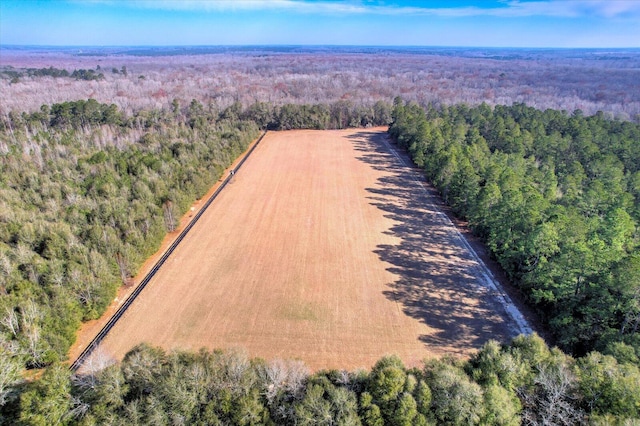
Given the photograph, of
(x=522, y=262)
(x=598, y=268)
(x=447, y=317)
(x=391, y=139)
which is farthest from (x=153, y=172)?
(x=391, y=139)

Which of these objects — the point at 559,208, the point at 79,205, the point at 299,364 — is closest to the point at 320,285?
the point at 299,364

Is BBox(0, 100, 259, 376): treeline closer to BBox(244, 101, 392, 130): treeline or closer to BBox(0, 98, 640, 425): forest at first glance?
BBox(0, 98, 640, 425): forest

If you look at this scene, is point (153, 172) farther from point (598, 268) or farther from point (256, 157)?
point (598, 268)

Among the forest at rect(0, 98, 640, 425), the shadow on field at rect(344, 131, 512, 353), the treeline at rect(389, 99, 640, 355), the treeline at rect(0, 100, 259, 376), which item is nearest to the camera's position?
the forest at rect(0, 98, 640, 425)

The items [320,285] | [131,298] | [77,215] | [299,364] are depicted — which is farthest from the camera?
[77,215]

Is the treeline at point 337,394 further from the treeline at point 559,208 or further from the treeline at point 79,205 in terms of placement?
the treeline at point 559,208

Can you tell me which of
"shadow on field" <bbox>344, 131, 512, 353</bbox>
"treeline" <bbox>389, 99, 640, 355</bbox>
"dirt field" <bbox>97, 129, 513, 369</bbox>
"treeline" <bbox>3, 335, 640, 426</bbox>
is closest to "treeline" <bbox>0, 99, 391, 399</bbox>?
"dirt field" <bbox>97, 129, 513, 369</bbox>

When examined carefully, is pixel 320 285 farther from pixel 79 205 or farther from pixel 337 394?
pixel 79 205
